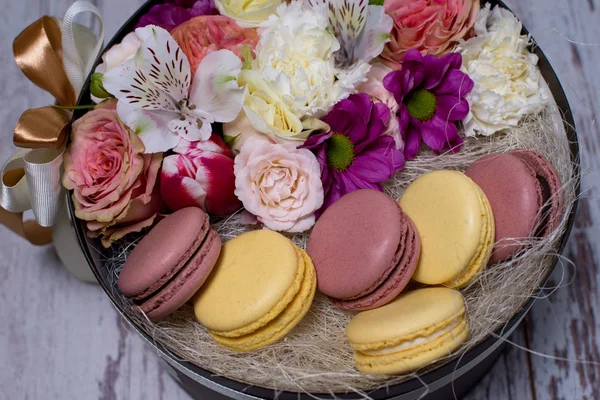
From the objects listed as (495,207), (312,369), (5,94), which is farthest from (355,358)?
(5,94)

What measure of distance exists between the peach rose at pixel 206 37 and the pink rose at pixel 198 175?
11cm

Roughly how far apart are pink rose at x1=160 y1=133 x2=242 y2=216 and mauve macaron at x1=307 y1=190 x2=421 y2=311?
0.15m

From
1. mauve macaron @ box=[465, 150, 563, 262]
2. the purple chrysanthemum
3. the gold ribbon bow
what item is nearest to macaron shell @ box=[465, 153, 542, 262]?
mauve macaron @ box=[465, 150, 563, 262]

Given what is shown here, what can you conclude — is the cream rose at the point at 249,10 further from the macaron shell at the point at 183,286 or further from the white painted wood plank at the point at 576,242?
the white painted wood plank at the point at 576,242

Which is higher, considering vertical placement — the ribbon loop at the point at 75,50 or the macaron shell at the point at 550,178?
the ribbon loop at the point at 75,50

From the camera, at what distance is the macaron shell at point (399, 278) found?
2.84 ft

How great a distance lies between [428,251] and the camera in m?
0.89

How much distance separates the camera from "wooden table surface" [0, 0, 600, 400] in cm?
109

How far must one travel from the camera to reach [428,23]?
0.97 meters

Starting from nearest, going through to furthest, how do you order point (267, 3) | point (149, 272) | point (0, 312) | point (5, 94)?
point (149, 272) → point (267, 3) → point (0, 312) → point (5, 94)

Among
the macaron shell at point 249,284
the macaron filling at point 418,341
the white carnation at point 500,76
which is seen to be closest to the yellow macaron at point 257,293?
the macaron shell at point 249,284

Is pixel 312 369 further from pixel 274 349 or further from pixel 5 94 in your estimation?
pixel 5 94

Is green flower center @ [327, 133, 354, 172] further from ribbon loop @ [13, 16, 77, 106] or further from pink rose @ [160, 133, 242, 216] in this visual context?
ribbon loop @ [13, 16, 77, 106]

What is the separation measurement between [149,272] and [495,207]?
0.44m
